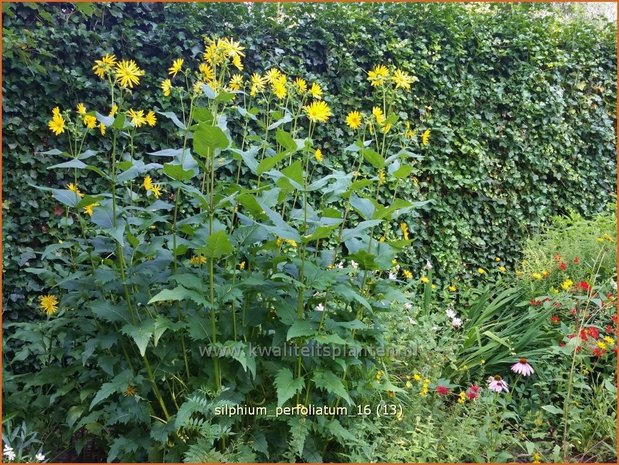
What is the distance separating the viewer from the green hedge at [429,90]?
3.07 m

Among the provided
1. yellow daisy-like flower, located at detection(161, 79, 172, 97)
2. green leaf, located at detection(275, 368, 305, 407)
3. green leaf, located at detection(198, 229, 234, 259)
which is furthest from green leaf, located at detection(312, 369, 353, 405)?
yellow daisy-like flower, located at detection(161, 79, 172, 97)

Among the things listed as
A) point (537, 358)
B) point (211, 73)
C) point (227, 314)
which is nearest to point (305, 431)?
point (227, 314)

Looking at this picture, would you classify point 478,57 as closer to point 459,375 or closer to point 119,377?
point 459,375

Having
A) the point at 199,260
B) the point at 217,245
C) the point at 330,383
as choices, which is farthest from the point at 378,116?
the point at 330,383

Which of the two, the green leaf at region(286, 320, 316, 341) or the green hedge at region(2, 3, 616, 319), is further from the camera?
the green hedge at region(2, 3, 616, 319)

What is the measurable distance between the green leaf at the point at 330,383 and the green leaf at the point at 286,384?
6 cm

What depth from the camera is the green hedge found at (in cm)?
307

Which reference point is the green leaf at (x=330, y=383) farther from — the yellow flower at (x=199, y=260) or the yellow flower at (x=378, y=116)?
the yellow flower at (x=378, y=116)

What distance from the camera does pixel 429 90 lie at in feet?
14.0

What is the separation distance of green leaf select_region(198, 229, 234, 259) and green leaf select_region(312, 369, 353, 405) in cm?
56

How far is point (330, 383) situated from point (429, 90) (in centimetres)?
304

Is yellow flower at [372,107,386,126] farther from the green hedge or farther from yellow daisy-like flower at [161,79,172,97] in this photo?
the green hedge

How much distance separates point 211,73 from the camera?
6.99ft

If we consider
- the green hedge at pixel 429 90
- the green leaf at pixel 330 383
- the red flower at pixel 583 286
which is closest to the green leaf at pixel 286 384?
the green leaf at pixel 330 383
